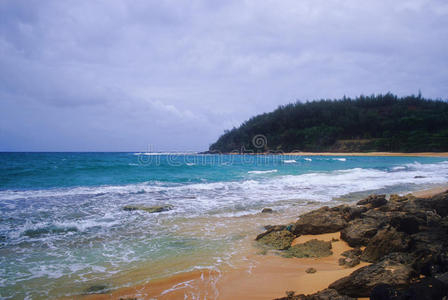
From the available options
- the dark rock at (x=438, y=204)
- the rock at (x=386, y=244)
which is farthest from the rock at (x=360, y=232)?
the dark rock at (x=438, y=204)

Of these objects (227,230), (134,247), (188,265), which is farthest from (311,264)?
(134,247)

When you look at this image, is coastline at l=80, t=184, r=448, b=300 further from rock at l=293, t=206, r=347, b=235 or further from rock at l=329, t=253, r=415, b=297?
rock at l=293, t=206, r=347, b=235

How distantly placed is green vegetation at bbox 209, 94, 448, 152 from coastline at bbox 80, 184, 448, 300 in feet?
229

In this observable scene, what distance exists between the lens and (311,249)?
480cm

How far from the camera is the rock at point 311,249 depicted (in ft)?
15.1

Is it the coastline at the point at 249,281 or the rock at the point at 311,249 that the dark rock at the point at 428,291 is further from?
the rock at the point at 311,249

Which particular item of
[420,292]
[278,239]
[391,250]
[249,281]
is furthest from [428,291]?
[278,239]

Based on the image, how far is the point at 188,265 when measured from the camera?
14.2ft

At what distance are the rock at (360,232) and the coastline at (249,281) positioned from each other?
520 mm

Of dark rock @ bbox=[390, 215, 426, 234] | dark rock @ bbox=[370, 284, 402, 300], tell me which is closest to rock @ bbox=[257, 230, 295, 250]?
dark rock @ bbox=[390, 215, 426, 234]

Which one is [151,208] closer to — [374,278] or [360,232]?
[360,232]

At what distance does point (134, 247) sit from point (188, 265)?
1.51m

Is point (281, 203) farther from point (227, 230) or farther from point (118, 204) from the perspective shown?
point (118, 204)

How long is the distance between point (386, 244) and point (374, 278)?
1313 millimetres
